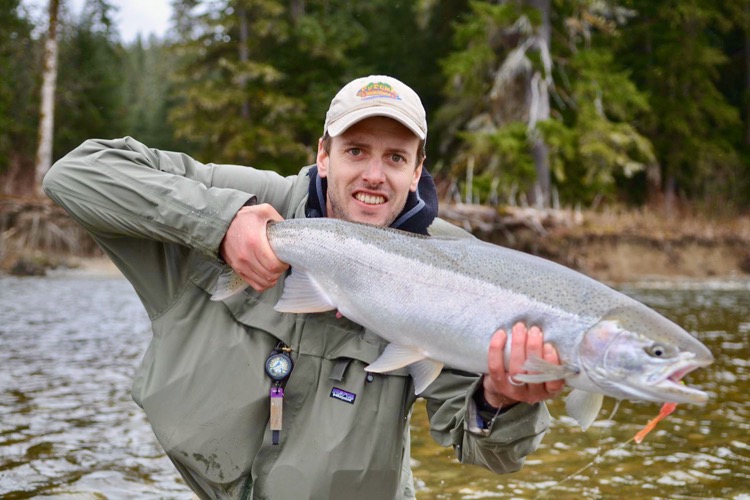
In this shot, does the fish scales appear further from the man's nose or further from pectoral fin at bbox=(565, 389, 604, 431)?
the man's nose

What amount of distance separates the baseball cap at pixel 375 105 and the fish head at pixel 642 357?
1.16m

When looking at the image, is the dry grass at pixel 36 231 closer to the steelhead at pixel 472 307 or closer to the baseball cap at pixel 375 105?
the baseball cap at pixel 375 105

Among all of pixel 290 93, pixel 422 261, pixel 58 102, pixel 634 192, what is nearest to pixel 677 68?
pixel 634 192

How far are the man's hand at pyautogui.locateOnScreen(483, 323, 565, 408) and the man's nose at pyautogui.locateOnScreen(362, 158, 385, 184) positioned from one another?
2.81 ft

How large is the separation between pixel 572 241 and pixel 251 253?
15.6 m

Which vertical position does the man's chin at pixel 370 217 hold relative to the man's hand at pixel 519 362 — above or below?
above

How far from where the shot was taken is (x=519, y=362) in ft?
7.02

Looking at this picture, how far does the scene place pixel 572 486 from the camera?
4.36 metres

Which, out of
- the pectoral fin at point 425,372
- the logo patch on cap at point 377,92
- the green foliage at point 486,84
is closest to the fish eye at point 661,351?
the pectoral fin at point 425,372

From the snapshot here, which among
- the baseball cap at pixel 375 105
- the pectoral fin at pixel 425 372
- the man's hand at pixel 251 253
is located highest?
the baseball cap at pixel 375 105

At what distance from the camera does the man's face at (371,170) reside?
2.85 m

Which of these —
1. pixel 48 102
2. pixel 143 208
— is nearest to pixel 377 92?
pixel 143 208

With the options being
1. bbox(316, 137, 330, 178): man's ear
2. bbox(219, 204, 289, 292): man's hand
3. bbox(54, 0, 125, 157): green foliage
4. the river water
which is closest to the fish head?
bbox(219, 204, 289, 292): man's hand

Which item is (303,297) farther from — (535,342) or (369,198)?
(535,342)
